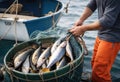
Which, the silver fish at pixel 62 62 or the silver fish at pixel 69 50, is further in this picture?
the silver fish at pixel 69 50

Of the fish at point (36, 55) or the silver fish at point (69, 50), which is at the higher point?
the silver fish at point (69, 50)

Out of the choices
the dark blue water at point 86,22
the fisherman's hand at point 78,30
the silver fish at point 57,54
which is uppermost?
the fisherman's hand at point 78,30

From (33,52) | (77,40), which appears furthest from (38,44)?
(77,40)

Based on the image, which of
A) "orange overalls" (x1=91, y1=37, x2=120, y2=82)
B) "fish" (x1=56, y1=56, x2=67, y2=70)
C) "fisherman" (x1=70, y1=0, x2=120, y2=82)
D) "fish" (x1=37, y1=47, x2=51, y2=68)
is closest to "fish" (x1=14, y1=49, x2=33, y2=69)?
"fish" (x1=37, y1=47, x2=51, y2=68)

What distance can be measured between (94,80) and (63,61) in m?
0.73

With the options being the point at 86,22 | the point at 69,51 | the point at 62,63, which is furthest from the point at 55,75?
the point at 86,22

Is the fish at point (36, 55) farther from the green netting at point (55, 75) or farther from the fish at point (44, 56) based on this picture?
the green netting at point (55, 75)

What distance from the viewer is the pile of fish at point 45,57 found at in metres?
4.74

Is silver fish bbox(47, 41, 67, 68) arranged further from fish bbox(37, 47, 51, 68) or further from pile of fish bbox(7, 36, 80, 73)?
fish bbox(37, 47, 51, 68)

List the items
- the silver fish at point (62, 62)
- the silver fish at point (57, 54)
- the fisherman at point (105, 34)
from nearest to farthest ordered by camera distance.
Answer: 1. the fisherman at point (105, 34)
2. the silver fish at point (62, 62)
3. the silver fish at point (57, 54)

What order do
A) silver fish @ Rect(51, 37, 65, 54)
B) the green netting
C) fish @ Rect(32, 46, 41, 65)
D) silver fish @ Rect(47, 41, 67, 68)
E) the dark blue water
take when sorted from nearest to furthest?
the green netting < silver fish @ Rect(47, 41, 67, 68) < fish @ Rect(32, 46, 41, 65) < silver fish @ Rect(51, 37, 65, 54) < the dark blue water

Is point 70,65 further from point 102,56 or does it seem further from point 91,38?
point 91,38

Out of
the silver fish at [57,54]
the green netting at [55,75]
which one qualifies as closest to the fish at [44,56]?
the silver fish at [57,54]

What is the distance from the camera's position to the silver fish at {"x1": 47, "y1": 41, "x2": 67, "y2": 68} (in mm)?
4774
